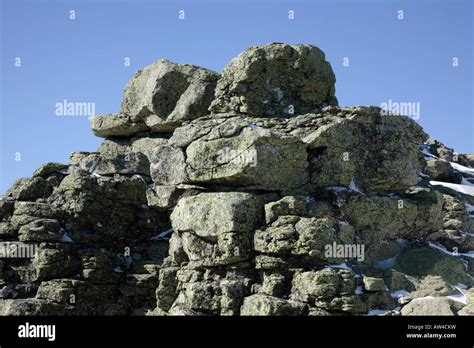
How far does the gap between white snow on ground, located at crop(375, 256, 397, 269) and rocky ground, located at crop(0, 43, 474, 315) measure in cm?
11

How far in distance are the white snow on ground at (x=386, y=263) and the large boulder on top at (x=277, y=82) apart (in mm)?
11806

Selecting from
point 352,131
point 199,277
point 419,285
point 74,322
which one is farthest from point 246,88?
point 74,322

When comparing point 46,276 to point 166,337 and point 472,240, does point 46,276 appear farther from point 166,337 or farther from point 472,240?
point 472,240

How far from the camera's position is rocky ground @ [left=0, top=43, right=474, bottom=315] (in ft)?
103

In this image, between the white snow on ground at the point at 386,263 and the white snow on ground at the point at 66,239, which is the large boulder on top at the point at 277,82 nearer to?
the white snow on ground at the point at 386,263

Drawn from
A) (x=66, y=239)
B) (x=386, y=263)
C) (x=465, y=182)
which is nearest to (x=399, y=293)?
(x=386, y=263)

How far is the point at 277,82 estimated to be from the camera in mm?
40469

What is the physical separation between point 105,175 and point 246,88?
14.1 metres

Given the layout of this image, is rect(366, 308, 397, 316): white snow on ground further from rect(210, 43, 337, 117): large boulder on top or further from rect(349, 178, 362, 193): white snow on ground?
rect(210, 43, 337, 117): large boulder on top

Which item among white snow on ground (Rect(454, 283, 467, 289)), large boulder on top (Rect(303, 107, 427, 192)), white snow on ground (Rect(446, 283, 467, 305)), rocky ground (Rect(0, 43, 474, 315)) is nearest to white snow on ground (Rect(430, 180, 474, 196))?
rocky ground (Rect(0, 43, 474, 315))

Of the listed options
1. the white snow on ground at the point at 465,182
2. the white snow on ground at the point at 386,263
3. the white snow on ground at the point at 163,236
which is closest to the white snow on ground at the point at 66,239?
the white snow on ground at the point at 163,236

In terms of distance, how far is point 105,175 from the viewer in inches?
1807

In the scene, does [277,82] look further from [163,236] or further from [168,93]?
[163,236]

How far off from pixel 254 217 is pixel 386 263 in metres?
9.04
